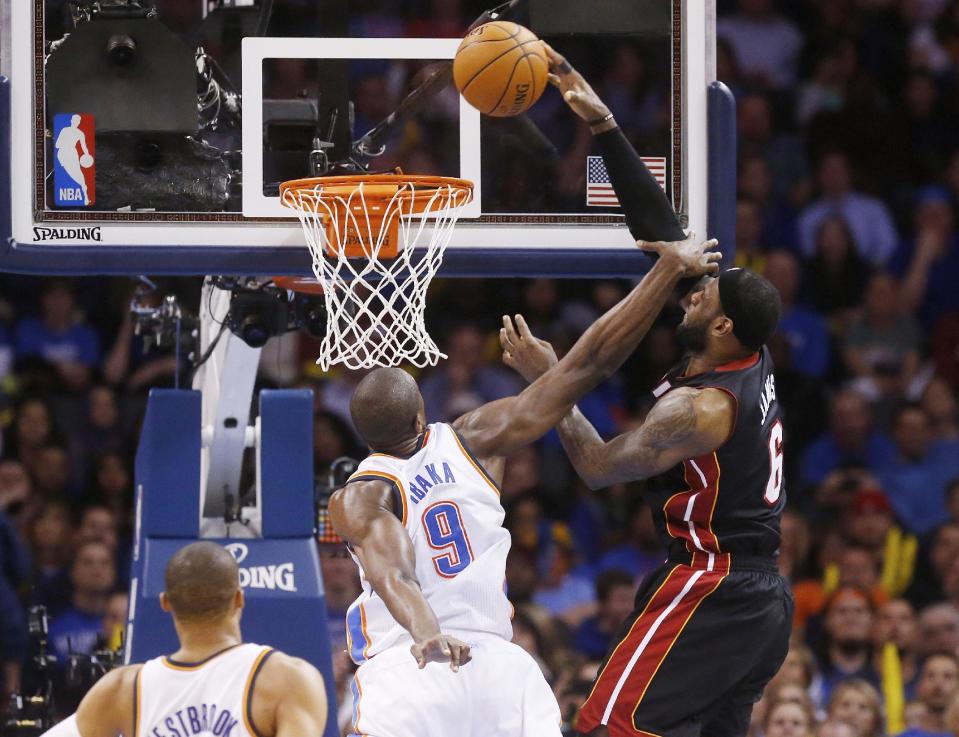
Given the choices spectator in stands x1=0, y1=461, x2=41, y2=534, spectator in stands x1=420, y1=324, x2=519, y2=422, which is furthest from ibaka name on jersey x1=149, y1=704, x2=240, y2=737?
spectator in stands x1=420, y1=324, x2=519, y2=422

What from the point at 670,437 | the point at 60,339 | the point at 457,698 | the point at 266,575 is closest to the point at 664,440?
the point at 670,437

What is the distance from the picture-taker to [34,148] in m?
5.79

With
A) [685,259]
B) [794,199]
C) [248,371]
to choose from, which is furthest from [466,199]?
[794,199]

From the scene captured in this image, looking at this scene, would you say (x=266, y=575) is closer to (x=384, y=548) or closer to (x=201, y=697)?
(x=384, y=548)

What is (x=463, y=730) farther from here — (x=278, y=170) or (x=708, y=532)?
(x=278, y=170)

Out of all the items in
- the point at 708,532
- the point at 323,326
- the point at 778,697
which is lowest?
the point at 778,697

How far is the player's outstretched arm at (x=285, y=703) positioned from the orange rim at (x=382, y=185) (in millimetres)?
2062

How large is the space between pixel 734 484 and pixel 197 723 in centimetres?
190

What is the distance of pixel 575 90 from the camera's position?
17.2ft

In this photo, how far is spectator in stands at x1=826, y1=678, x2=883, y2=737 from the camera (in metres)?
8.05

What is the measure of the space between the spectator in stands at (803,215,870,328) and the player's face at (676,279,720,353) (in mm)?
5603

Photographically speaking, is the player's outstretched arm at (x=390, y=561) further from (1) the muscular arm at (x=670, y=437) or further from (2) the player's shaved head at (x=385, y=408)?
(1) the muscular arm at (x=670, y=437)

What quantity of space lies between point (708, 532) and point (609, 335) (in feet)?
2.32

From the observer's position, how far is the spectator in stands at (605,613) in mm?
8797
